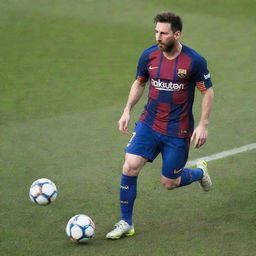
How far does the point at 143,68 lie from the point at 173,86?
44 cm

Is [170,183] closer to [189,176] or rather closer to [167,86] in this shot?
[189,176]

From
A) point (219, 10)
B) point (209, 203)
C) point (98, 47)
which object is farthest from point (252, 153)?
point (219, 10)

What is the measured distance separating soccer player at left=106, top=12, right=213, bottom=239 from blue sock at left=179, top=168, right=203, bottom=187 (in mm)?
263

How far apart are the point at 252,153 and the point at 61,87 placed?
16.0 feet

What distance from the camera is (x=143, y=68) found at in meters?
8.10

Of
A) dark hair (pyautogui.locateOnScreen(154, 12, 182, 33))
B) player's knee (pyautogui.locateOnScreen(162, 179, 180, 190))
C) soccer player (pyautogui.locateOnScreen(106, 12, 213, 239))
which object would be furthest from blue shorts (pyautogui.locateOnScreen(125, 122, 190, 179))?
dark hair (pyautogui.locateOnScreen(154, 12, 182, 33))

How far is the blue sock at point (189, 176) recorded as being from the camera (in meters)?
8.48

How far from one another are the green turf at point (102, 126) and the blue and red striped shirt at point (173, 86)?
48.0 inches

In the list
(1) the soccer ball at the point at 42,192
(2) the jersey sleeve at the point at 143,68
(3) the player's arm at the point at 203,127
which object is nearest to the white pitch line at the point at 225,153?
(2) the jersey sleeve at the point at 143,68

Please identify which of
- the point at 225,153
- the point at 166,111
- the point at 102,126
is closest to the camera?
the point at 166,111

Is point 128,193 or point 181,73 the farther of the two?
point 128,193

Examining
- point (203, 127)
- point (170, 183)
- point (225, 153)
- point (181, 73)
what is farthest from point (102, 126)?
point (203, 127)

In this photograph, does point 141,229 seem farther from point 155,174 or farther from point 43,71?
point 43,71

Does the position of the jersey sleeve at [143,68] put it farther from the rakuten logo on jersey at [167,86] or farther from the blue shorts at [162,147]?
the blue shorts at [162,147]
